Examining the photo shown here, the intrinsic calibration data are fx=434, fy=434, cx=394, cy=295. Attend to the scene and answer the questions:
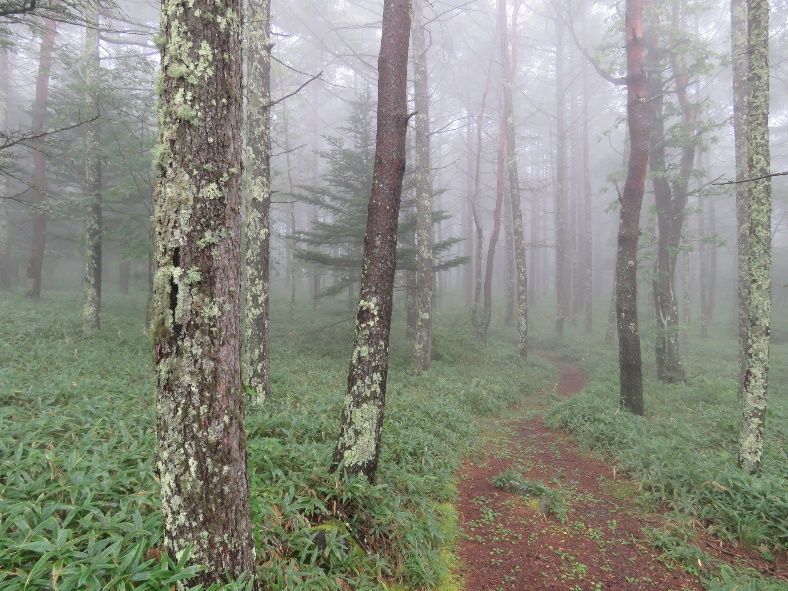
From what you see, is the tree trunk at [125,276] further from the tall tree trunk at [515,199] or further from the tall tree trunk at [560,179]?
the tall tree trunk at [560,179]

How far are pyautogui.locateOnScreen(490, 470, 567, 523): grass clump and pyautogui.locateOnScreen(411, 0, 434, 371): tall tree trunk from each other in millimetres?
5979

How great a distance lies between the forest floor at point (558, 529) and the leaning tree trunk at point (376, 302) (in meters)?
1.70

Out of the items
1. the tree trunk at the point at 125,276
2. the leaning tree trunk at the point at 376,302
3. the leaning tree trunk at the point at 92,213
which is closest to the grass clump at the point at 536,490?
the leaning tree trunk at the point at 376,302

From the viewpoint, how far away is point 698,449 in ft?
25.3

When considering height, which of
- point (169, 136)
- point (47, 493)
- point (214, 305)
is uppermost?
point (169, 136)

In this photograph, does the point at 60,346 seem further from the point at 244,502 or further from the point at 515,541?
the point at 515,541

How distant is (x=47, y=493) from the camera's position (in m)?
4.02

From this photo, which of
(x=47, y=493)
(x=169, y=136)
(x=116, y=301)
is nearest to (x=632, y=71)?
(x=169, y=136)

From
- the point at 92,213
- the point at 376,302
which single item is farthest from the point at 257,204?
the point at 92,213

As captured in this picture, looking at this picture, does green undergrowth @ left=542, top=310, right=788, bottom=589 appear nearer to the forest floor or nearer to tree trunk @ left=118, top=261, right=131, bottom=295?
the forest floor

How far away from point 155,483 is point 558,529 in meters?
4.83

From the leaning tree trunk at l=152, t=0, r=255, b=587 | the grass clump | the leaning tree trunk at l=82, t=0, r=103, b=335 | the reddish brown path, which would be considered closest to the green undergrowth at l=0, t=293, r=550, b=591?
the reddish brown path

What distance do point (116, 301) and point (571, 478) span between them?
18.0 m

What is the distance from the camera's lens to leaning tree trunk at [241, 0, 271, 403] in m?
8.19
